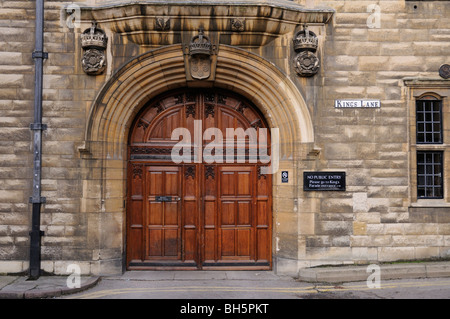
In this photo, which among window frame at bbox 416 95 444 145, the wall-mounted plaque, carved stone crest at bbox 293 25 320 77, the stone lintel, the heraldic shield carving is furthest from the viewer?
window frame at bbox 416 95 444 145

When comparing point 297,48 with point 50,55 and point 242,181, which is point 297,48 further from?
point 50,55

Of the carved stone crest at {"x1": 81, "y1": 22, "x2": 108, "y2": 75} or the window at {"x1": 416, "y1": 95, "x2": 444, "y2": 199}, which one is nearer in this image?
the carved stone crest at {"x1": 81, "y1": 22, "x2": 108, "y2": 75}

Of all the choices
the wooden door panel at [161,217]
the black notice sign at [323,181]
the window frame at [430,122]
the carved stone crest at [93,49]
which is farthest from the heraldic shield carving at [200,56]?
the window frame at [430,122]

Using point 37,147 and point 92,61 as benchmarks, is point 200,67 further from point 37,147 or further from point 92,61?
point 37,147

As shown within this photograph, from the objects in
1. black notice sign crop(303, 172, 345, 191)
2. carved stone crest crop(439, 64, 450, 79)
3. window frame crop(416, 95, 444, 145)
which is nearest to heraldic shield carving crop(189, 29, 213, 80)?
black notice sign crop(303, 172, 345, 191)

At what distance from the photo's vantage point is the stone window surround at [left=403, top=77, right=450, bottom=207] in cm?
796

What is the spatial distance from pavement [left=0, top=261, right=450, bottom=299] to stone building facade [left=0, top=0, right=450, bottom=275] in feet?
0.87

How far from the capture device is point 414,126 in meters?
8.00

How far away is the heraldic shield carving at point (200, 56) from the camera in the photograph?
7645 millimetres

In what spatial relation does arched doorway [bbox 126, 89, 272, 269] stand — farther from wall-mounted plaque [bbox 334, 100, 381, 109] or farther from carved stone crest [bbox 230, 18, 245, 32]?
wall-mounted plaque [bbox 334, 100, 381, 109]

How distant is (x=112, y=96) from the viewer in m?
7.77

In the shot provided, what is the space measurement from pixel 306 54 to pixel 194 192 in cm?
354

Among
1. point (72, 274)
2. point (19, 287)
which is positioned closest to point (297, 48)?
point (72, 274)

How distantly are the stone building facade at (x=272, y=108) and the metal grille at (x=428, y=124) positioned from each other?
0.15 ft
